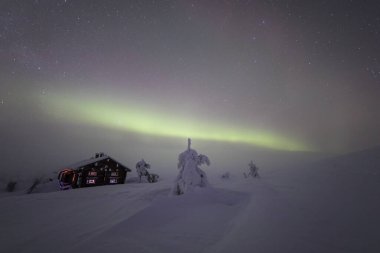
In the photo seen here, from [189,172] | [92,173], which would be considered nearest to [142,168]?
[92,173]

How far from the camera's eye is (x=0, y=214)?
1133 centimetres

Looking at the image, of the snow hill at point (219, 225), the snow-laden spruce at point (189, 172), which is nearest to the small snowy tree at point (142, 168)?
the snow-laden spruce at point (189, 172)

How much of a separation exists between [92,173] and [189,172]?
2922cm

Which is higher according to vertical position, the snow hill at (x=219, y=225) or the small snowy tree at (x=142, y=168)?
the small snowy tree at (x=142, y=168)

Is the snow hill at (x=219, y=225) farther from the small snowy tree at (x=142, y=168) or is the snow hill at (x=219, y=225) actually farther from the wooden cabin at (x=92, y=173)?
the small snowy tree at (x=142, y=168)

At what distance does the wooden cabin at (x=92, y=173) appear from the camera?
35.2 metres

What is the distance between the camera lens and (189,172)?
53.7 ft

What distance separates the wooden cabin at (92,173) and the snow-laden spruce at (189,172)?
27.6 m

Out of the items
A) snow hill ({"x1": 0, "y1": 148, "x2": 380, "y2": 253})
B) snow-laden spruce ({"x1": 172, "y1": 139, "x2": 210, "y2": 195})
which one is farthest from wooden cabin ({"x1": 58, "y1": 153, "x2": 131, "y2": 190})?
snow-laden spruce ({"x1": 172, "y1": 139, "x2": 210, "y2": 195})

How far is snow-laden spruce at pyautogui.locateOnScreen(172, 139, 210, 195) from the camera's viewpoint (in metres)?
15.2

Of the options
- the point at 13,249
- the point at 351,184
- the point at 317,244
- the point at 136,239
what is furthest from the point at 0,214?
the point at 351,184

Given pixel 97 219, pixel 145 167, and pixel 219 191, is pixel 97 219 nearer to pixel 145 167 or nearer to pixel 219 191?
pixel 219 191

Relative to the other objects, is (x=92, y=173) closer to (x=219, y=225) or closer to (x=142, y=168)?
(x=142, y=168)

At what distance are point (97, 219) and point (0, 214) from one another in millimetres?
7368
